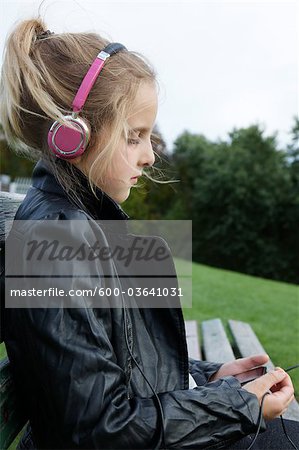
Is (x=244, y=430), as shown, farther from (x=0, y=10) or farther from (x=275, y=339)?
(x=275, y=339)

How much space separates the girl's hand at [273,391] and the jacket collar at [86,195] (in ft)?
1.75

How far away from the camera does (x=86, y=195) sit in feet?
4.31

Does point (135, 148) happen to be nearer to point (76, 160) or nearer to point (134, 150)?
point (134, 150)

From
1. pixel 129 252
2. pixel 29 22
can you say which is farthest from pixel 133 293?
pixel 29 22

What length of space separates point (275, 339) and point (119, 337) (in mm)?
3270

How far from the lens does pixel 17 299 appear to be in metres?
1.14

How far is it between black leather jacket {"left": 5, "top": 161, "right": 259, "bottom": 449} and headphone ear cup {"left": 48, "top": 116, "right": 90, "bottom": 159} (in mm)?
69

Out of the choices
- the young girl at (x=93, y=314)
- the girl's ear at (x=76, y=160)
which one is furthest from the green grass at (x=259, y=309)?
the girl's ear at (x=76, y=160)

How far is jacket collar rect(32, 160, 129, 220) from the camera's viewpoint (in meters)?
1.25

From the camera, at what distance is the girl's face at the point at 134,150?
1.32 m

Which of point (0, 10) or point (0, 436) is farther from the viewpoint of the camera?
point (0, 10)

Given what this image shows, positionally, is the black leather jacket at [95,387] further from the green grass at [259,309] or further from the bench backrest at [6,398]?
the green grass at [259,309]

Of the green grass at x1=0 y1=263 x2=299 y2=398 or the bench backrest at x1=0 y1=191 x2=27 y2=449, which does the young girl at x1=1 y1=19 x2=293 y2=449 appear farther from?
the green grass at x1=0 y1=263 x2=299 y2=398

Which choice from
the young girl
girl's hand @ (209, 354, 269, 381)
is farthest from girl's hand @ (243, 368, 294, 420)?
girl's hand @ (209, 354, 269, 381)
